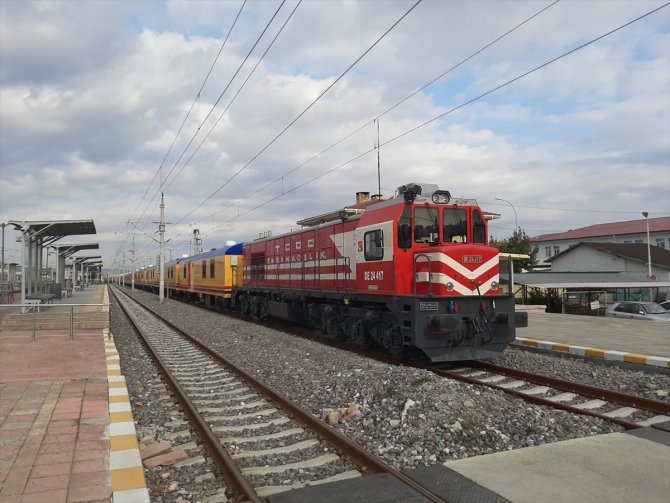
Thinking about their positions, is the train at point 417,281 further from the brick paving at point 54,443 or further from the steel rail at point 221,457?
the brick paving at point 54,443

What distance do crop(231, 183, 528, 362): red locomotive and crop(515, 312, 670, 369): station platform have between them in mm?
1637

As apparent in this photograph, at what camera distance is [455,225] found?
32.9 ft

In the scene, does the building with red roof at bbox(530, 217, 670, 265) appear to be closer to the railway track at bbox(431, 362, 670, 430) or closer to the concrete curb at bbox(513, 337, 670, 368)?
the concrete curb at bbox(513, 337, 670, 368)

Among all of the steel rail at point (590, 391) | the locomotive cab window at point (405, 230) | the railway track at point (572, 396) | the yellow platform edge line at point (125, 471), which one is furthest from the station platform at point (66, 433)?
the steel rail at point (590, 391)

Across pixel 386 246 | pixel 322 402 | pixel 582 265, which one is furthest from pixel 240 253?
pixel 582 265

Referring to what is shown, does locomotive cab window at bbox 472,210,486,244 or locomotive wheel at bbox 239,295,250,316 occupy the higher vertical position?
locomotive cab window at bbox 472,210,486,244

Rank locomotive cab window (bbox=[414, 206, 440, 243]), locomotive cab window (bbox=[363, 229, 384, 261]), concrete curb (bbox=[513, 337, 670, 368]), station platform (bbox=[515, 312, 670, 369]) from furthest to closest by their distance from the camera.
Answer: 1. locomotive cab window (bbox=[363, 229, 384, 261])
2. locomotive cab window (bbox=[414, 206, 440, 243])
3. station platform (bbox=[515, 312, 670, 369])
4. concrete curb (bbox=[513, 337, 670, 368])

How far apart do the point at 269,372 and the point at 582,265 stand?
4737cm

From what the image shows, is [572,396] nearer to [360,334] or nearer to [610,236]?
[360,334]

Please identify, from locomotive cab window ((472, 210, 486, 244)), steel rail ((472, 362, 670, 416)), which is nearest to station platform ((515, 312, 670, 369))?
steel rail ((472, 362, 670, 416))

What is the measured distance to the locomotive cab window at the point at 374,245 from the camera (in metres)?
9.95

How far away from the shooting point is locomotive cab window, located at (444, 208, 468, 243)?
9945 mm

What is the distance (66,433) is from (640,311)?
2210 cm

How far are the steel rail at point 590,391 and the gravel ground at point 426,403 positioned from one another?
29.2 inches
